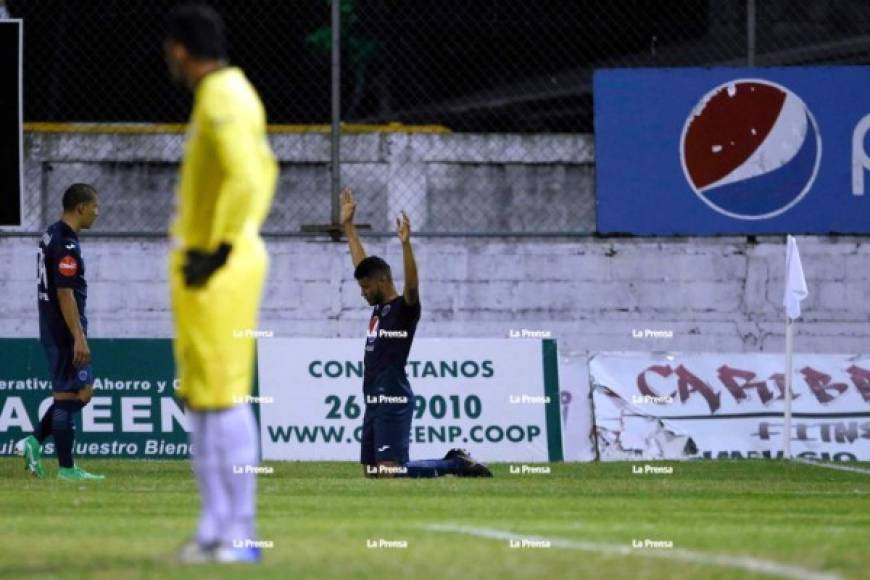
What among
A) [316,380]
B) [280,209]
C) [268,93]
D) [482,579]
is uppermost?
[268,93]

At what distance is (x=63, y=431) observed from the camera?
1414 cm

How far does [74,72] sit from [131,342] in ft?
11.3

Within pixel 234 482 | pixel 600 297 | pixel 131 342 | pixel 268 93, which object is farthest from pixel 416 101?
pixel 234 482

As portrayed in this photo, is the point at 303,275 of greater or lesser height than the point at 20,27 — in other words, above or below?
below

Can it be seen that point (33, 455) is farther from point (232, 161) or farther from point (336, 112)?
point (232, 161)

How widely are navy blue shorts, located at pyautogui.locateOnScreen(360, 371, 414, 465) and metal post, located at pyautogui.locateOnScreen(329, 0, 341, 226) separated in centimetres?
492

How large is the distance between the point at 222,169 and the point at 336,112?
12.4 meters

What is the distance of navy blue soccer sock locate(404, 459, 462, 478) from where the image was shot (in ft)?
47.7

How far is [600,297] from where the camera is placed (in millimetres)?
19734

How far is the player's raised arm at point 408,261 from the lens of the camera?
13844mm

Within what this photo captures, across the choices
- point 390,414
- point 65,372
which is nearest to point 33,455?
point 65,372

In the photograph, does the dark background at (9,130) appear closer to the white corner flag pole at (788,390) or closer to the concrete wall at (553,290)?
the concrete wall at (553,290)

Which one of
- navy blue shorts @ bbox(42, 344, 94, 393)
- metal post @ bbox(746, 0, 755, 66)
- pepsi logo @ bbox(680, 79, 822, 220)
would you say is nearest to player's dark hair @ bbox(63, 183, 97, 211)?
navy blue shorts @ bbox(42, 344, 94, 393)

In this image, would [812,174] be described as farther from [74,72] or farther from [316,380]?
[74,72]
